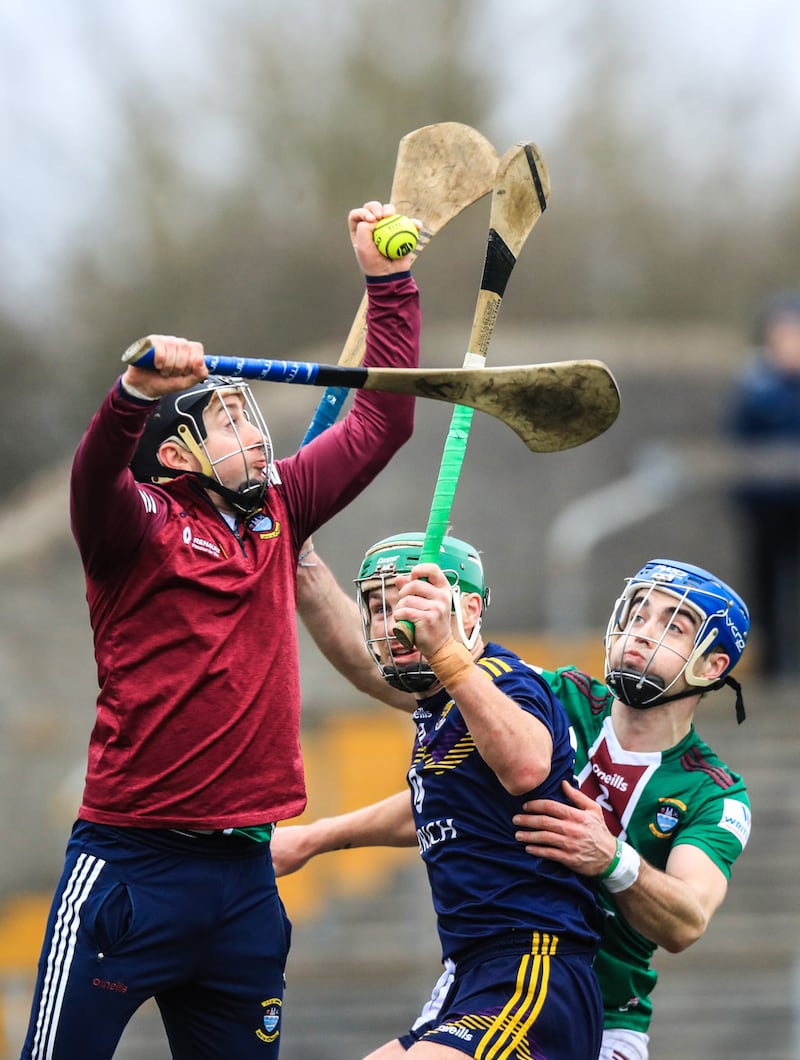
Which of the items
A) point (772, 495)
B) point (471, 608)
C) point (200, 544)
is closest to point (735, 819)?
point (471, 608)

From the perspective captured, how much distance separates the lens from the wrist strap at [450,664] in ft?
10.4

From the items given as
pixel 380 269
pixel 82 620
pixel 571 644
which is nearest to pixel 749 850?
pixel 571 644

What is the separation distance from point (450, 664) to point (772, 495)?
7086mm

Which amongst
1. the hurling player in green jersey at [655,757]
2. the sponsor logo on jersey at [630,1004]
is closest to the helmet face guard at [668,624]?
the hurling player in green jersey at [655,757]

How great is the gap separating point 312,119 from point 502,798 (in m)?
9.78

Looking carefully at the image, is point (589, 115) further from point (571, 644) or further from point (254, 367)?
point (254, 367)

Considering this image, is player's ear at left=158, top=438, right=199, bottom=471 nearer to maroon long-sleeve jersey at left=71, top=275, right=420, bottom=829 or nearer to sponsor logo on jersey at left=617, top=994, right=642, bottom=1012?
maroon long-sleeve jersey at left=71, top=275, right=420, bottom=829

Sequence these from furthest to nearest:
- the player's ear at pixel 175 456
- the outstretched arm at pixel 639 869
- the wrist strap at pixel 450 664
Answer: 1. the player's ear at pixel 175 456
2. the outstretched arm at pixel 639 869
3. the wrist strap at pixel 450 664

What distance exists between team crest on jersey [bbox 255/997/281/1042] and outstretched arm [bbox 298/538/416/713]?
794 mm

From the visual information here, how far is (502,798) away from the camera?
337 centimetres

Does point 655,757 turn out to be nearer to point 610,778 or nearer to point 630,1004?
point 610,778

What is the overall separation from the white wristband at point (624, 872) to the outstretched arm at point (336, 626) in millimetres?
766

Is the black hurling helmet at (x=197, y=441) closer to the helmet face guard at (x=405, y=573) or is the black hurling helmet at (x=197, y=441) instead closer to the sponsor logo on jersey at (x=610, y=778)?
the helmet face guard at (x=405, y=573)

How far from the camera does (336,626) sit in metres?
3.97
